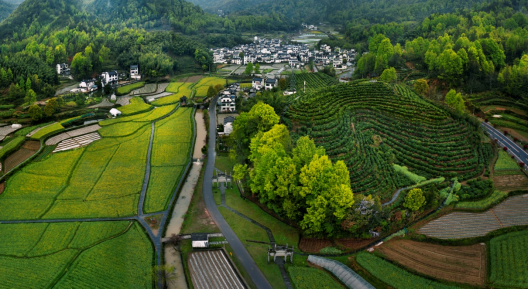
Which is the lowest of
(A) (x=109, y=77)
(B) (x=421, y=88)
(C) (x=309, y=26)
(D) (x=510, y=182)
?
(D) (x=510, y=182)

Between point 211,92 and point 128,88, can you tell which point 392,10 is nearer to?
point 211,92

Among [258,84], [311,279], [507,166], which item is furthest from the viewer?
[258,84]

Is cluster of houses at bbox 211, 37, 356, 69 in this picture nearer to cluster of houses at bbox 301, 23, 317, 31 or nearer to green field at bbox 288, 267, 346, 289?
cluster of houses at bbox 301, 23, 317, 31

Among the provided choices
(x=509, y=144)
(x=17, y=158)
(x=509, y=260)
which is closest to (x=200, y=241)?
(x=509, y=260)

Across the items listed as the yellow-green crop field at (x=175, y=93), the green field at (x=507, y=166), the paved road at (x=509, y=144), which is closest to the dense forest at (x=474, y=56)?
the paved road at (x=509, y=144)

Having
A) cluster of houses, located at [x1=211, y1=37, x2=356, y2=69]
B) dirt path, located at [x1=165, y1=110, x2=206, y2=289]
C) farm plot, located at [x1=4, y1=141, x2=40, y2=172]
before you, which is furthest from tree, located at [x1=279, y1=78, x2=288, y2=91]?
farm plot, located at [x1=4, y1=141, x2=40, y2=172]

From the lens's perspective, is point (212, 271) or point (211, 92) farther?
point (211, 92)
